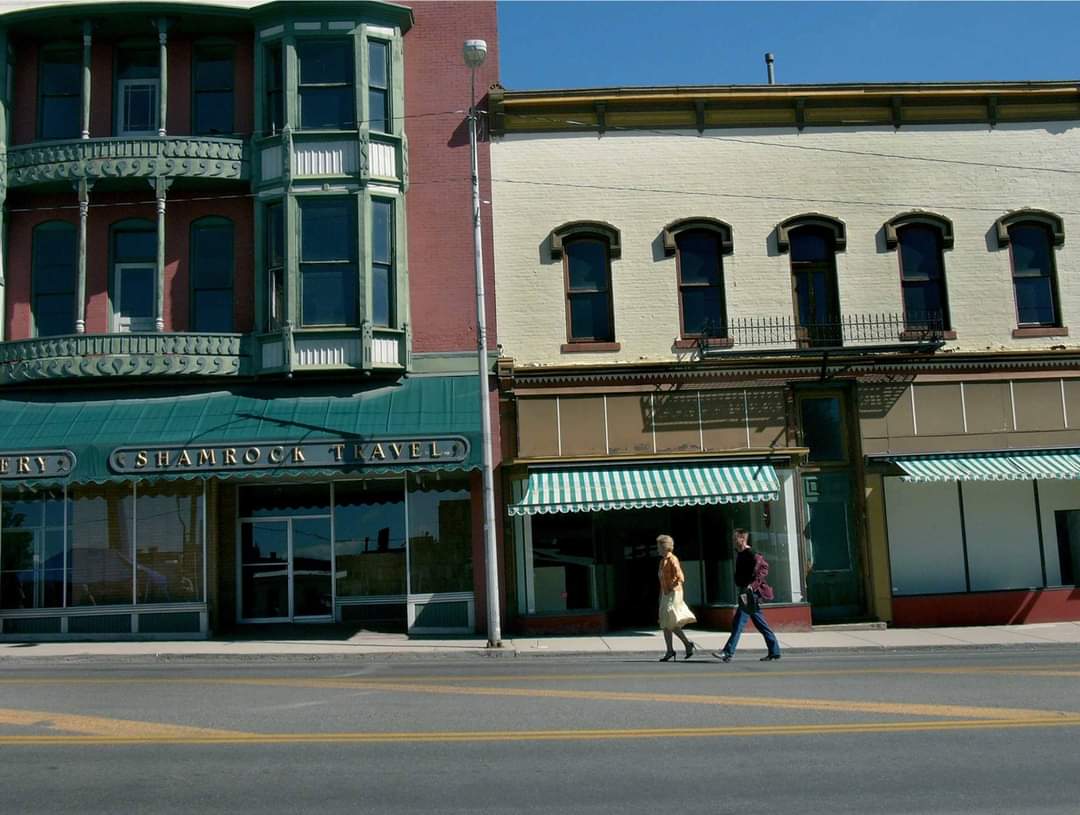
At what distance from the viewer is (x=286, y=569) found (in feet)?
63.9

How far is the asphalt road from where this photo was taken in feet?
22.5

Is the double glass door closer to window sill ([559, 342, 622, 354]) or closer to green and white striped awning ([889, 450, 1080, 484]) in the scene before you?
window sill ([559, 342, 622, 354])

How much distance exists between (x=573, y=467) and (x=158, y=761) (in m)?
11.0

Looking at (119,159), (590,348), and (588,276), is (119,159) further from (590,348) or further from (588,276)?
(590,348)

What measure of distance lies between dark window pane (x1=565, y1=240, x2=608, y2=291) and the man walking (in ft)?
21.8

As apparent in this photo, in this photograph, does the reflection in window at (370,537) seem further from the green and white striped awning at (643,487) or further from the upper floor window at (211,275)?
the upper floor window at (211,275)

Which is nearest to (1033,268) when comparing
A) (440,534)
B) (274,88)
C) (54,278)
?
(440,534)

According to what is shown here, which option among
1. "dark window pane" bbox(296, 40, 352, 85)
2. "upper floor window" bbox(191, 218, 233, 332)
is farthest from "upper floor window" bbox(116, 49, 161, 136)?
"dark window pane" bbox(296, 40, 352, 85)

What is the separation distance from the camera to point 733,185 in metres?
19.7

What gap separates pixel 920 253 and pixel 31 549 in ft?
55.0

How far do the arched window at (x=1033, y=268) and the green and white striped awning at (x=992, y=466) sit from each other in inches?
103

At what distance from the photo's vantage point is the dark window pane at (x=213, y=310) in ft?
62.8

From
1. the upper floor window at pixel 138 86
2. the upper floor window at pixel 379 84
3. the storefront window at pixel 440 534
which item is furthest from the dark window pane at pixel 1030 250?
the upper floor window at pixel 138 86

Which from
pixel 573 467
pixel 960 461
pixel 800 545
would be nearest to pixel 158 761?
pixel 573 467
